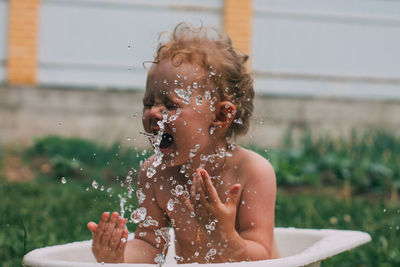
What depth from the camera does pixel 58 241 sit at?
2861 mm

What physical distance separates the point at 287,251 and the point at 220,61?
0.84 metres

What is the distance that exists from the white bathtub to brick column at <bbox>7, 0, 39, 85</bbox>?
4.63 m

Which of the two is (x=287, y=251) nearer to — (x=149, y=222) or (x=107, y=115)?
(x=149, y=222)

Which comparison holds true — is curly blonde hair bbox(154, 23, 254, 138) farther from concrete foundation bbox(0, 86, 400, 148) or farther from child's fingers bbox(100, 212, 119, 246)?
concrete foundation bbox(0, 86, 400, 148)

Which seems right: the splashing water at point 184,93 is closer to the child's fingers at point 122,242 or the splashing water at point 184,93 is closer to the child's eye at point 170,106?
the child's eye at point 170,106

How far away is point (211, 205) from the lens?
1526mm

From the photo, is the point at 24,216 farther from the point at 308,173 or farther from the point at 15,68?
the point at 15,68

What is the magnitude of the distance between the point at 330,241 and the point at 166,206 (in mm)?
574

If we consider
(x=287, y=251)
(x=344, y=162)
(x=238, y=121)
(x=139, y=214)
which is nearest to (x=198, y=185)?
(x=238, y=121)

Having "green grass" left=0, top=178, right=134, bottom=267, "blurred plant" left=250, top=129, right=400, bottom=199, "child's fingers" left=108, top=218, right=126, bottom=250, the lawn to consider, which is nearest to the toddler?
"child's fingers" left=108, top=218, right=126, bottom=250

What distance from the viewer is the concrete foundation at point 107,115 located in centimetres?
601

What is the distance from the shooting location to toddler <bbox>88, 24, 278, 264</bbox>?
1.71 metres

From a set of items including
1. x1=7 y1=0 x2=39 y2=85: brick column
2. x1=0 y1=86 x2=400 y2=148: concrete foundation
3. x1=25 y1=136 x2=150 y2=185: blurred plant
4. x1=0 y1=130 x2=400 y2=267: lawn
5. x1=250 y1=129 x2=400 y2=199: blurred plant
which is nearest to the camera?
x1=0 y1=130 x2=400 y2=267: lawn

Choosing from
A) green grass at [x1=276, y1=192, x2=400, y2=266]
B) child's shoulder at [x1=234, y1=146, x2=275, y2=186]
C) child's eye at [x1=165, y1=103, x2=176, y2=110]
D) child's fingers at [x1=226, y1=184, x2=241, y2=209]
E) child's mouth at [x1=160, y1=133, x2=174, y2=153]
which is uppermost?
child's eye at [x1=165, y1=103, x2=176, y2=110]
